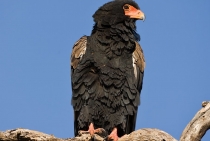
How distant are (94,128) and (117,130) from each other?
0.48m

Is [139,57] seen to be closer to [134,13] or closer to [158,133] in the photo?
[134,13]

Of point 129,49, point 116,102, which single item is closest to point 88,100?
point 116,102

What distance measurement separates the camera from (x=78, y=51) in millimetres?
11094

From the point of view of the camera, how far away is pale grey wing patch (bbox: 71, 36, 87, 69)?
1102 cm

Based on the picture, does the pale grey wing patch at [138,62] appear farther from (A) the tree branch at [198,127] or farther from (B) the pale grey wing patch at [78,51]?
(A) the tree branch at [198,127]

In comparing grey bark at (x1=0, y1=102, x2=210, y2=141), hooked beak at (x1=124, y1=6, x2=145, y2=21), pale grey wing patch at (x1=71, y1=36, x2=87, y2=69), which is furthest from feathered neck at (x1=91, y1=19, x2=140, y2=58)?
grey bark at (x1=0, y1=102, x2=210, y2=141)

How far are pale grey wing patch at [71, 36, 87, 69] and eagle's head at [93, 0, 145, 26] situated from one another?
532 mm

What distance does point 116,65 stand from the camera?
10547 mm

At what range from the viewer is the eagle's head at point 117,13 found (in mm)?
11188

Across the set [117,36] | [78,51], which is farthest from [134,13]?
[78,51]

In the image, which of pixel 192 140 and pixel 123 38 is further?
pixel 123 38

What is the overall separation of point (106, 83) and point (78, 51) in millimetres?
1141

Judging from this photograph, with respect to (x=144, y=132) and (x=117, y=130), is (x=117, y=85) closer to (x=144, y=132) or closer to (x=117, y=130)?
(x=117, y=130)

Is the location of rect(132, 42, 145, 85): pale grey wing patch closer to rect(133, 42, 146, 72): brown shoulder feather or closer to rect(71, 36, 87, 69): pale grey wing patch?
rect(133, 42, 146, 72): brown shoulder feather
